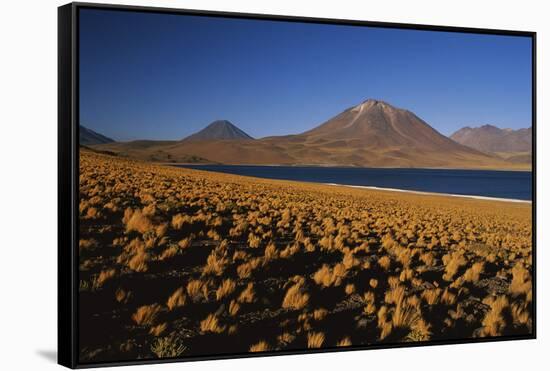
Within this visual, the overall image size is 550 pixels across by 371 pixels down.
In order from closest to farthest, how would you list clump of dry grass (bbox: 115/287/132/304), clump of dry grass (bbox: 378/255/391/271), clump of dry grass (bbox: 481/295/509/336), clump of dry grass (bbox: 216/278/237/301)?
clump of dry grass (bbox: 115/287/132/304), clump of dry grass (bbox: 216/278/237/301), clump of dry grass (bbox: 378/255/391/271), clump of dry grass (bbox: 481/295/509/336)

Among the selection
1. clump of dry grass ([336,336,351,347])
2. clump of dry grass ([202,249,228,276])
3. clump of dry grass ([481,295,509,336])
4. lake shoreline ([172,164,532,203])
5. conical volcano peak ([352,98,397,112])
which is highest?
conical volcano peak ([352,98,397,112])

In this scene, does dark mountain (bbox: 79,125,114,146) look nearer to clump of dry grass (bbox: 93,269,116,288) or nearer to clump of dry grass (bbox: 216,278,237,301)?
clump of dry grass (bbox: 93,269,116,288)

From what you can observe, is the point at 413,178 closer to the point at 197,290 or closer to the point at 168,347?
the point at 197,290

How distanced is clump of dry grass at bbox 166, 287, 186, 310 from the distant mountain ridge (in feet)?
4.66

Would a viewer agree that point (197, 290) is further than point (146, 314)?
Yes

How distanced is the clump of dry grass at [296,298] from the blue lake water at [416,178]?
1248 mm

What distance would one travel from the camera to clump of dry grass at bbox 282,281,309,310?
1047 centimetres

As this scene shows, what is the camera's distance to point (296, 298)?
10508 mm

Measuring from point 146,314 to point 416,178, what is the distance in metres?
3.65

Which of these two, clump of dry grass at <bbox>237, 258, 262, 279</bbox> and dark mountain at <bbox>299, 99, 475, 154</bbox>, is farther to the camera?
dark mountain at <bbox>299, 99, 475, 154</bbox>

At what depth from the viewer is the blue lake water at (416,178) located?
35.9 ft

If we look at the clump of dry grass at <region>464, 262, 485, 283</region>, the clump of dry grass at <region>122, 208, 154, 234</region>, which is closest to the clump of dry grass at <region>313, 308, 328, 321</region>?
the clump of dry grass at <region>464, 262, 485, 283</region>

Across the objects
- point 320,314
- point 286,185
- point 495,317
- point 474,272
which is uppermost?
point 286,185

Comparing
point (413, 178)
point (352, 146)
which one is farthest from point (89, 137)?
point (413, 178)
